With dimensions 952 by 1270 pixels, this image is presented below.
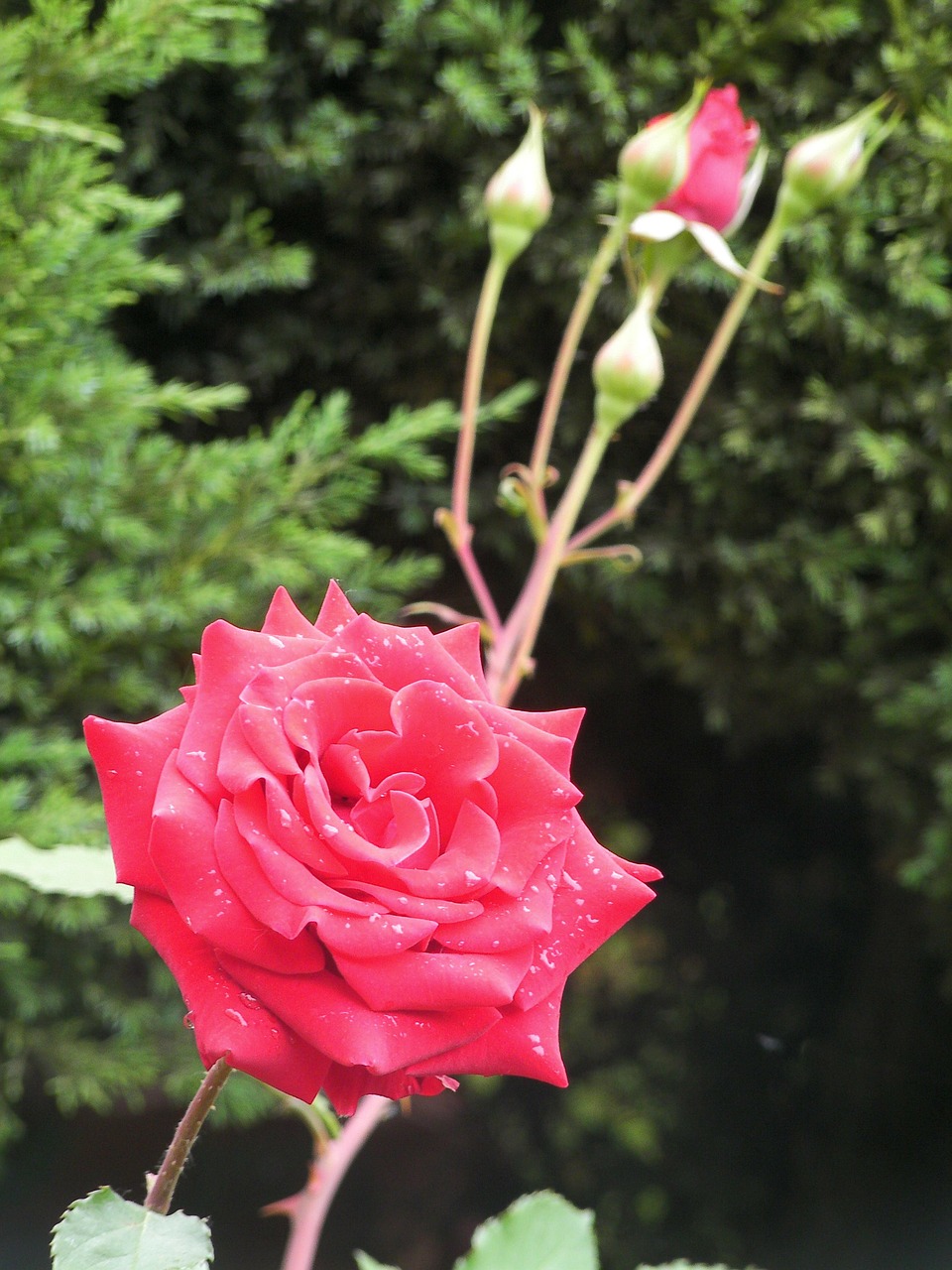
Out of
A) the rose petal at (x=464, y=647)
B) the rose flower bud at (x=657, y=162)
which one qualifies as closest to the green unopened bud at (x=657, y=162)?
the rose flower bud at (x=657, y=162)

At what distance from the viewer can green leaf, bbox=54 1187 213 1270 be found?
287mm

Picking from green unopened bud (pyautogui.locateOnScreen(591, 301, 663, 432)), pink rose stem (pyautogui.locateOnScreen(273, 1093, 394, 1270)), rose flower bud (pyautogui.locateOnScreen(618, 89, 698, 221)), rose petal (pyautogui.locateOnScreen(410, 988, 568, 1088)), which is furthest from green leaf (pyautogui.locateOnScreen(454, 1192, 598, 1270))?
rose flower bud (pyautogui.locateOnScreen(618, 89, 698, 221))

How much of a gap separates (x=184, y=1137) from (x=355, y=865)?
104mm

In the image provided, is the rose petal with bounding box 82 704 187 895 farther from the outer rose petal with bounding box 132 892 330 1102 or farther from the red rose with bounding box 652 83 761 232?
the red rose with bounding box 652 83 761 232

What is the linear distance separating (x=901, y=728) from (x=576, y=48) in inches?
29.0

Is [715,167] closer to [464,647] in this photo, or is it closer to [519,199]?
[519,199]

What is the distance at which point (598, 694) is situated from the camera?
1.48 m

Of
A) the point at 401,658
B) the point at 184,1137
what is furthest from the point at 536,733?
the point at 184,1137

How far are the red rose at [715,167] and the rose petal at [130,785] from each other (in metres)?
0.46

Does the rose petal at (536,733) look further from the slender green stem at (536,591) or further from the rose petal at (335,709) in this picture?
the slender green stem at (536,591)

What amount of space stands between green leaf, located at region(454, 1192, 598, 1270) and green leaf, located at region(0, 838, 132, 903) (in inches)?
8.1

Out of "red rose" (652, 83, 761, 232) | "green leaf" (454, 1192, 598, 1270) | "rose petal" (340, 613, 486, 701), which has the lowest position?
"green leaf" (454, 1192, 598, 1270)

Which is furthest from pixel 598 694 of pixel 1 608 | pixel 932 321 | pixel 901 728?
pixel 1 608

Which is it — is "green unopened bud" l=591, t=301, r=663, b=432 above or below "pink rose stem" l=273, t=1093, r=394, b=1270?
above
